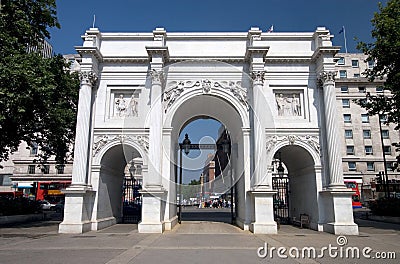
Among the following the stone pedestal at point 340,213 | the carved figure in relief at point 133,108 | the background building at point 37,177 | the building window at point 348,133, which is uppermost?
the building window at point 348,133

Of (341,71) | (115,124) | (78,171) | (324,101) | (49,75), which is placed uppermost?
(341,71)

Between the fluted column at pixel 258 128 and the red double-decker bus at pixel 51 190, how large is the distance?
38.7m

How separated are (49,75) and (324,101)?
16040 millimetres

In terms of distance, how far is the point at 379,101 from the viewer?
19875 mm

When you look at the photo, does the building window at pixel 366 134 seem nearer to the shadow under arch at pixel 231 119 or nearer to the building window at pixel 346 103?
the building window at pixel 346 103

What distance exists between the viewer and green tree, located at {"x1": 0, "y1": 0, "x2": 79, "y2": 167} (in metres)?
16.2

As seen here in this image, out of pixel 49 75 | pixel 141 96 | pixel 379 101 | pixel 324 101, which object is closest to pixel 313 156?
pixel 324 101

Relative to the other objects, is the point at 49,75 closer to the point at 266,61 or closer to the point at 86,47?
the point at 86,47

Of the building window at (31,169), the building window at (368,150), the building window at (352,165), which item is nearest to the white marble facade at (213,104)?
the building window at (352,165)

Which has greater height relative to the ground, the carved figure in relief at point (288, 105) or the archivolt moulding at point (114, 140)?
the carved figure in relief at point (288, 105)

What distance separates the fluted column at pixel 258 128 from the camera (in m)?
17.1

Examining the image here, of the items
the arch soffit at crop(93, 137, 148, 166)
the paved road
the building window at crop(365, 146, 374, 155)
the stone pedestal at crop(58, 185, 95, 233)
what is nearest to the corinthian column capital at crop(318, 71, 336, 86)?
the paved road

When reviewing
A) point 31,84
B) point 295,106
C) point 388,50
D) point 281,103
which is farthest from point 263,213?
point 31,84

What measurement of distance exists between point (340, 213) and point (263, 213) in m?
3.94
